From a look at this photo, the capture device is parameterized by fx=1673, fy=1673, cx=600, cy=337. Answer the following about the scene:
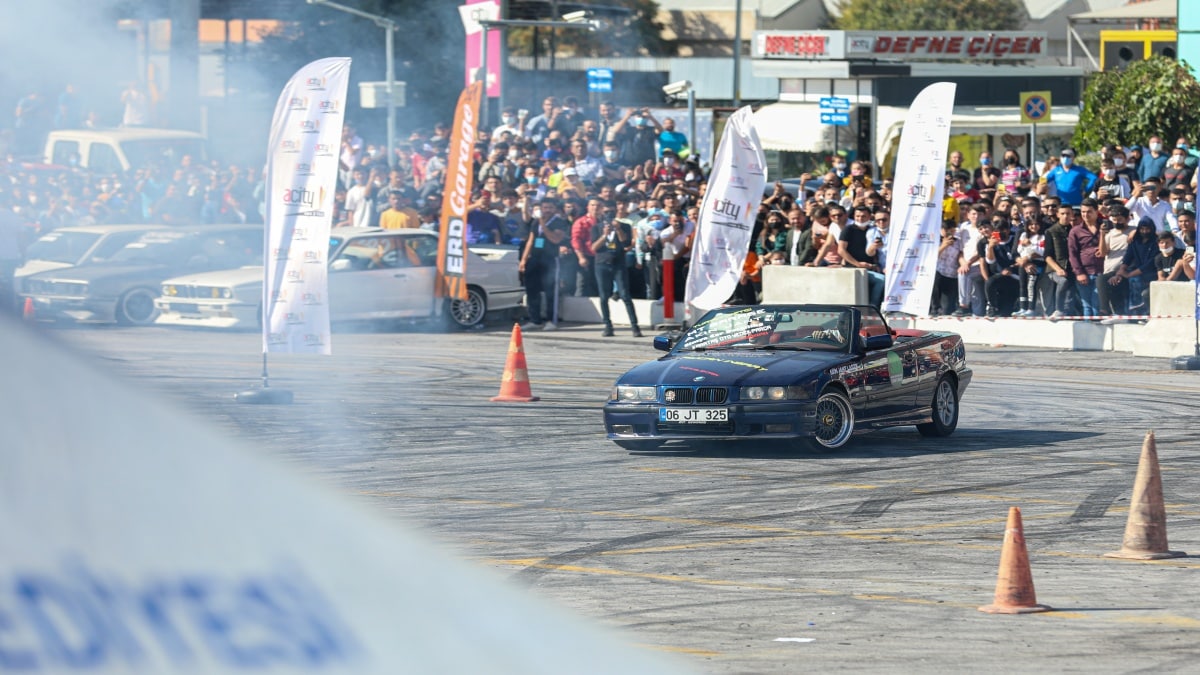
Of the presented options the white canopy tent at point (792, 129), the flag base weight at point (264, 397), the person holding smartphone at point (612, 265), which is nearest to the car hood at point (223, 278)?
the person holding smartphone at point (612, 265)

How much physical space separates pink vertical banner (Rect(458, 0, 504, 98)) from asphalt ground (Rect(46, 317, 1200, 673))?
1285 cm

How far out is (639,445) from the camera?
13695mm

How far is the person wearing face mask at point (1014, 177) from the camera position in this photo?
976 inches

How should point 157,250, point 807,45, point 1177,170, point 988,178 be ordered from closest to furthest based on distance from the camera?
1. point 1177,170
2. point 157,250
3. point 988,178
4. point 807,45

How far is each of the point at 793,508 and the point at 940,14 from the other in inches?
3244

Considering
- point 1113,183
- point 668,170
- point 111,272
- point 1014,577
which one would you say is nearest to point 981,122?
point 668,170

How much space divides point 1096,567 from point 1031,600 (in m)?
1.27

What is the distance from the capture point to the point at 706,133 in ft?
121

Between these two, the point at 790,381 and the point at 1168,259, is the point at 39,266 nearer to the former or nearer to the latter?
the point at 790,381

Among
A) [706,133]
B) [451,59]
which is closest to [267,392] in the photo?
[706,133]

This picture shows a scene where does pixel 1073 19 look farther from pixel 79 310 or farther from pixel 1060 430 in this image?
pixel 1060 430

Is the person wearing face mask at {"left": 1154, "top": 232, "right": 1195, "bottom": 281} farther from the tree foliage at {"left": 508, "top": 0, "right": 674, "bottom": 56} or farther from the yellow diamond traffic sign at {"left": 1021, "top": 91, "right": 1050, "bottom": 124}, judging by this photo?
the tree foliage at {"left": 508, "top": 0, "right": 674, "bottom": 56}

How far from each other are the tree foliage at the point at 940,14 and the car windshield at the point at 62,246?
68.2 metres

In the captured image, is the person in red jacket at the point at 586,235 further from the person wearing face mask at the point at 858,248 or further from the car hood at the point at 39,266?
the car hood at the point at 39,266
